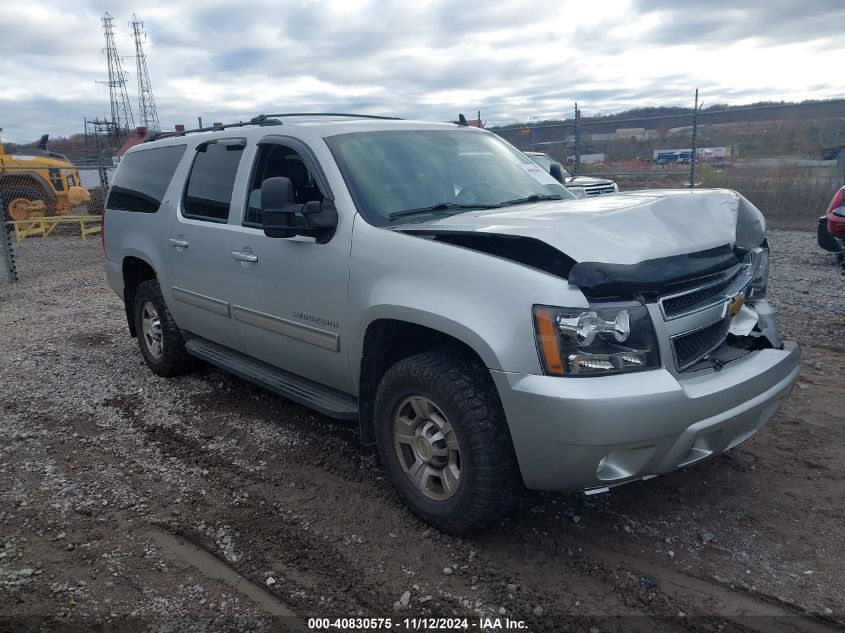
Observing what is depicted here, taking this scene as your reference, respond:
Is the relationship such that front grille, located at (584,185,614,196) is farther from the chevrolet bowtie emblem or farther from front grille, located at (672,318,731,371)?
front grille, located at (672,318,731,371)

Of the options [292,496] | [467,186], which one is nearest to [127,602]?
[292,496]

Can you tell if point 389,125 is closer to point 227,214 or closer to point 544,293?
point 227,214

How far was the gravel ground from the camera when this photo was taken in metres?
2.92

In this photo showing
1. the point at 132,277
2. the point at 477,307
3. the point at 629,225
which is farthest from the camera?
the point at 132,277

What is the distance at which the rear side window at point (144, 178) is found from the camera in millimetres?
5566

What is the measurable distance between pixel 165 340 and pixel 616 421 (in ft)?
14.0

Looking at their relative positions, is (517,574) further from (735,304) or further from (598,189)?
(598,189)

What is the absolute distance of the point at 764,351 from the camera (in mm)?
3439

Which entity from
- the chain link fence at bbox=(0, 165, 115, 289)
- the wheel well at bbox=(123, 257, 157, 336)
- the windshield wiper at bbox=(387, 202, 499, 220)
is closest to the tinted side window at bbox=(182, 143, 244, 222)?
the wheel well at bbox=(123, 257, 157, 336)

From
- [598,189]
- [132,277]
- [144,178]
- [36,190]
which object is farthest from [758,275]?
[36,190]

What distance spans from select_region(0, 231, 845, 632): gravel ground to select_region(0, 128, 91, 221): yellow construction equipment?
16838 mm

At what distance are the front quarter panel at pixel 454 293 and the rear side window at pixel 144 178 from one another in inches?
102

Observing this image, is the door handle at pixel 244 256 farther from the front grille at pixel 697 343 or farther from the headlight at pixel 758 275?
the headlight at pixel 758 275

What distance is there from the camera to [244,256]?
174 inches
